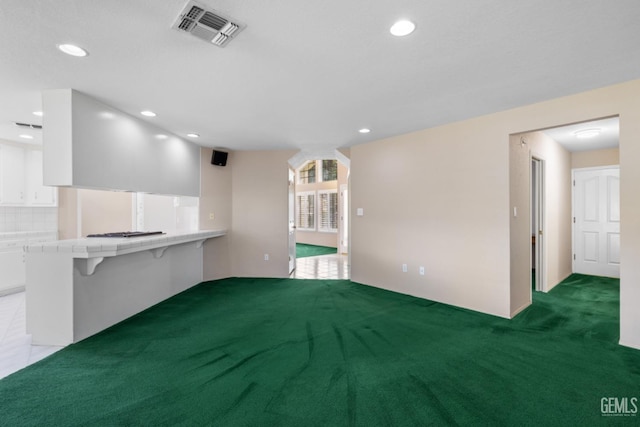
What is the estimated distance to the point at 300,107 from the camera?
11.2 ft

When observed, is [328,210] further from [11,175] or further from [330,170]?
[11,175]

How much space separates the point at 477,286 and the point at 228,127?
4007mm

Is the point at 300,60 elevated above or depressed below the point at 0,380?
above

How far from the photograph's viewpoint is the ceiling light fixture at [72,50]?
2.16 m

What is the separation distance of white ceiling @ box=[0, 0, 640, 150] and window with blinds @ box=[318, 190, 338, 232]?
22.2ft

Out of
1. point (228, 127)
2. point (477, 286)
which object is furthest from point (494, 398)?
point (228, 127)

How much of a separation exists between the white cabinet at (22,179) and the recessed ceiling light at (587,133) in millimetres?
8299

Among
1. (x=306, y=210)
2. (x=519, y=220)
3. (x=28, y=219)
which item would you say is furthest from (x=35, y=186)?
(x=306, y=210)

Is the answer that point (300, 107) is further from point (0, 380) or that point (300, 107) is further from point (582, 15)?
point (0, 380)

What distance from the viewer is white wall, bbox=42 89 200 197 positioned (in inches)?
114

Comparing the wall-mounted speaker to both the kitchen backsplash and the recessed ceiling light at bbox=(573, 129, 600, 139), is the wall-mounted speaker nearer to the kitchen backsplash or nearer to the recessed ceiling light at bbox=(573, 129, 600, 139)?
the kitchen backsplash

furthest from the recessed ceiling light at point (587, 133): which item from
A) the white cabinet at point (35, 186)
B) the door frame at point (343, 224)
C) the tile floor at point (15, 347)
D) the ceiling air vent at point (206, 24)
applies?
the white cabinet at point (35, 186)

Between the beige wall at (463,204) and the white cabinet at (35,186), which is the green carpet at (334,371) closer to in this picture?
the beige wall at (463,204)

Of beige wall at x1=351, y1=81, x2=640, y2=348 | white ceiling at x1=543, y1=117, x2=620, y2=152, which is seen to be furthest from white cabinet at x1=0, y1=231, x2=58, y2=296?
white ceiling at x1=543, y1=117, x2=620, y2=152
